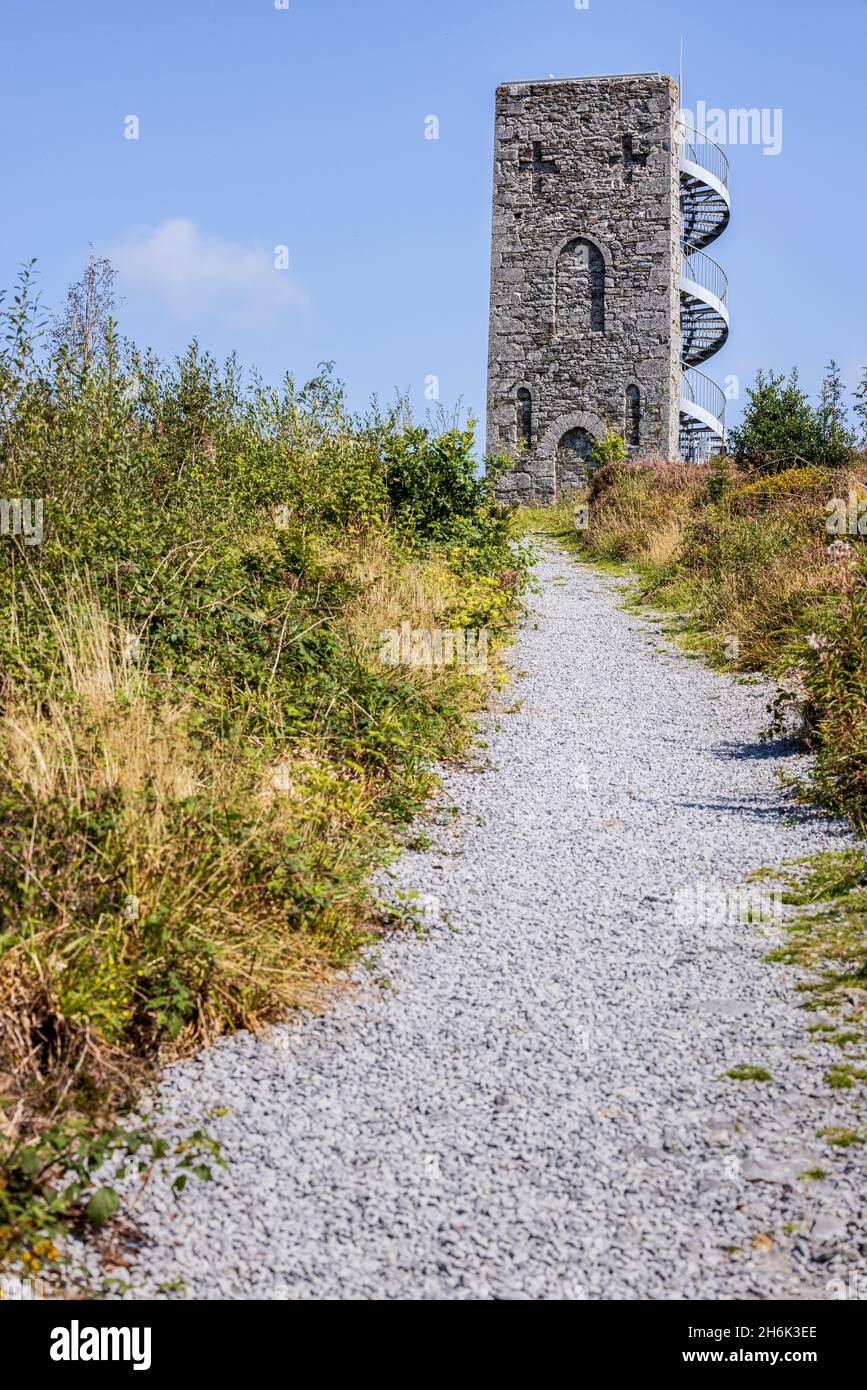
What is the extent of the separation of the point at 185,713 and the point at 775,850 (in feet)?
10.3

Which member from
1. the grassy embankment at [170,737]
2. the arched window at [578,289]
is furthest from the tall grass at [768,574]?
the arched window at [578,289]

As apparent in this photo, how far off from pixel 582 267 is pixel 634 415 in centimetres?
380

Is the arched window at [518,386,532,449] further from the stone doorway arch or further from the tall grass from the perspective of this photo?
the tall grass

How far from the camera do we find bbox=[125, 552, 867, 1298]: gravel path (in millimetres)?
3086

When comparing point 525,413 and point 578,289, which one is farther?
point 525,413

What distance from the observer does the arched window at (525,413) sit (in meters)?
29.2

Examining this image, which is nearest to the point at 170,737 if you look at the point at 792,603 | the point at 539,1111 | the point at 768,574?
the point at 539,1111

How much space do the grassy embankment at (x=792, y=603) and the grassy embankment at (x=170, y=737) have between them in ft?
6.44

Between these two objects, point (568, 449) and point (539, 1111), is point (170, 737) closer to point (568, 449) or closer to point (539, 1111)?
point (539, 1111)

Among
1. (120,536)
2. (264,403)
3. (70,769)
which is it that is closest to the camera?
(70,769)

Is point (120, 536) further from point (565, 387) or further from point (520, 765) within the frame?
point (565, 387)

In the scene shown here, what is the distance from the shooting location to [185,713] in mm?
5488

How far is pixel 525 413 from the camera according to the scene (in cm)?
2928
